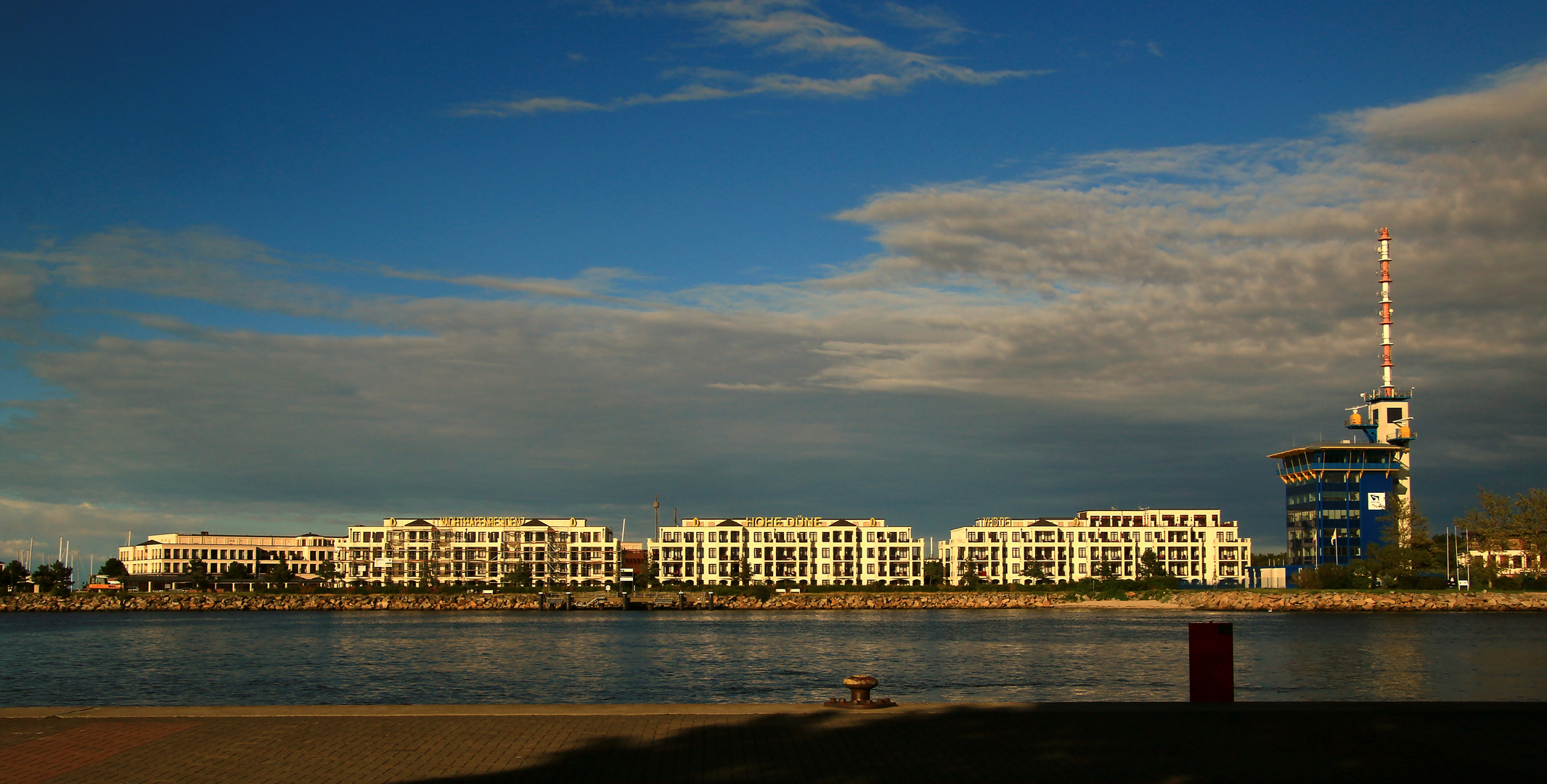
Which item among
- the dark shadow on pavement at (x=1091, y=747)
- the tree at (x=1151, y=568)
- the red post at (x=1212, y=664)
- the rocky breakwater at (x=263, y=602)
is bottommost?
the rocky breakwater at (x=263, y=602)

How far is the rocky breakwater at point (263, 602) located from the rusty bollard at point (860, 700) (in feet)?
491

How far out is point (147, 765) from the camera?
49.8 ft

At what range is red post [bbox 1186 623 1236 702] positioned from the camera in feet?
65.5

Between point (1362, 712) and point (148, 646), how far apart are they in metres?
78.1

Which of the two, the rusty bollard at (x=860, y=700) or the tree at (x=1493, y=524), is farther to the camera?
the tree at (x=1493, y=524)

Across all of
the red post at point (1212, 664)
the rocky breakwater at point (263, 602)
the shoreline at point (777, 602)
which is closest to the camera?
the red post at point (1212, 664)

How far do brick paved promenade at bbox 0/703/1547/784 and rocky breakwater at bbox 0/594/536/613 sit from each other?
149m

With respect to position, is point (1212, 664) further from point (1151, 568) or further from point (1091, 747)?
point (1151, 568)

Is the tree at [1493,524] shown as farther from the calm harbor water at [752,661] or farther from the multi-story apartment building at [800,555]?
the multi-story apartment building at [800,555]

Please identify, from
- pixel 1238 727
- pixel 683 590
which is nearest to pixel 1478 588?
pixel 683 590

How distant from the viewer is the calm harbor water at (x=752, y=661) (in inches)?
1567

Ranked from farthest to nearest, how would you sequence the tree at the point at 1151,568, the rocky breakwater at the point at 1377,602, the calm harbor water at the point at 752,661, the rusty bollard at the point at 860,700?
the tree at the point at 1151,568 → the rocky breakwater at the point at 1377,602 → the calm harbor water at the point at 752,661 → the rusty bollard at the point at 860,700

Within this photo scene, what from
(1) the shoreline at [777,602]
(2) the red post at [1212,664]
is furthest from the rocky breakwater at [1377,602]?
(2) the red post at [1212,664]

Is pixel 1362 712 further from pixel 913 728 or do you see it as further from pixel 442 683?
pixel 442 683
